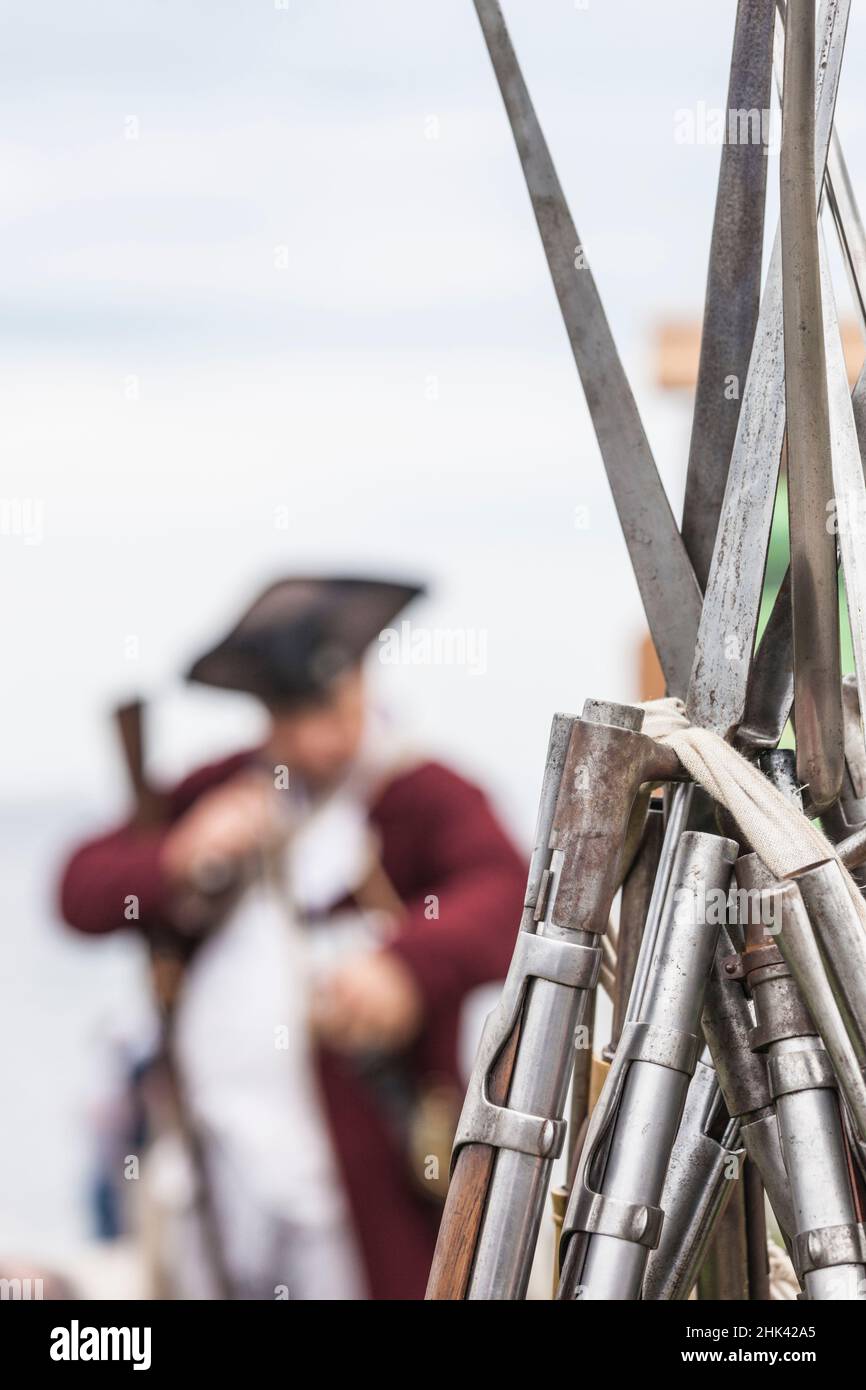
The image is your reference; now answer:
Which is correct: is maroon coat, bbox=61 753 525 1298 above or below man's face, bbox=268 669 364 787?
below

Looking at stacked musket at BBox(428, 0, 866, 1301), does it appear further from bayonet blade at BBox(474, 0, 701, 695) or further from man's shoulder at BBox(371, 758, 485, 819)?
man's shoulder at BBox(371, 758, 485, 819)

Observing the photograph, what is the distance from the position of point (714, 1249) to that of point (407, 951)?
908 millimetres

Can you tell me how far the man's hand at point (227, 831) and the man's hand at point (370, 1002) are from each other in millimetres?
177

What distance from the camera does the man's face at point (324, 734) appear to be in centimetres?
178

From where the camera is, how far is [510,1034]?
620 millimetres

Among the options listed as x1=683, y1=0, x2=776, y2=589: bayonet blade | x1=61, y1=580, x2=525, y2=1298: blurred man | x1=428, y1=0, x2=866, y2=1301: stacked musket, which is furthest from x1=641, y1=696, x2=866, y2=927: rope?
x1=61, y1=580, x2=525, y2=1298: blurred man

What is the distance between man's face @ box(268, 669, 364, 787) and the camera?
1.78 m

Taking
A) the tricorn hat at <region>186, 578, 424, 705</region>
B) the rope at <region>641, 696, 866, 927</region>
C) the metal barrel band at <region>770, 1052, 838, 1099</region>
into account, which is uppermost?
the tricorn hat at <region>186, 578, 424, 705</region>

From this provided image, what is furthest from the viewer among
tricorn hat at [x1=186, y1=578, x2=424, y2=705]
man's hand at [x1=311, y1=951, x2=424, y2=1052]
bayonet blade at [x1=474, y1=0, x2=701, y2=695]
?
tricorn hat at [x1=186, y1=578, x2=424, y2=705]

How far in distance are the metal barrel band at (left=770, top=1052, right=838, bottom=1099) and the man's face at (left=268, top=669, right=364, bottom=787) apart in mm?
1200

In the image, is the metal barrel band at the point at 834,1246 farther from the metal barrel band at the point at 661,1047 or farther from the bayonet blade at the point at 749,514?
the bayonet blade at the point at 749,514

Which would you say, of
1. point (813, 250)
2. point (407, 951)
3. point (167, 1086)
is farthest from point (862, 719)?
point (167, 1086)

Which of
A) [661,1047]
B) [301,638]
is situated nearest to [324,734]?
[301,638]
